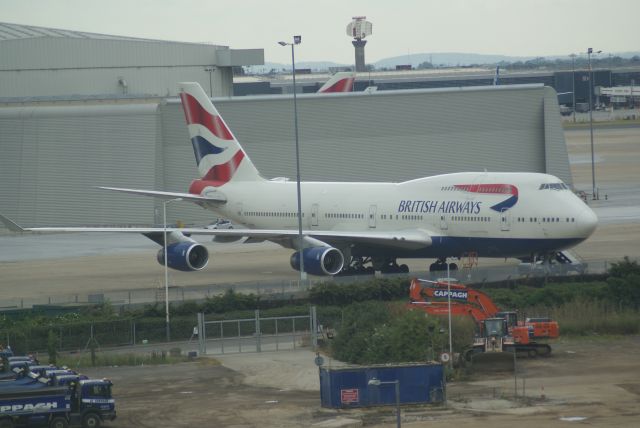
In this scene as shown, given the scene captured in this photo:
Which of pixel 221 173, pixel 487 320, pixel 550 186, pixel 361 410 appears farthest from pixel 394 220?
pixel 361 410

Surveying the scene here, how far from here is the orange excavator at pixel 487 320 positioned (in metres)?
41.8

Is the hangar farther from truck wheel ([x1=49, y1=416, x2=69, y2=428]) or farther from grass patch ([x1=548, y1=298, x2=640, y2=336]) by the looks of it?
truck wheel ([x1=49, y1=416, x2=69, y2=428])

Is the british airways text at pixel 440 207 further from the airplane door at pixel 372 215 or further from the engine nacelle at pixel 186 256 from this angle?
the engine nacelle at pixel 186 256

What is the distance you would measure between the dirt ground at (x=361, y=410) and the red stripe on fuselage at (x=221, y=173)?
21.3 m

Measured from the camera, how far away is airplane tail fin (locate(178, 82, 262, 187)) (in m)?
65.4

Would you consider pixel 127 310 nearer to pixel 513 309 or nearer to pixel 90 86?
pixel 513 309

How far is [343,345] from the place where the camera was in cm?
4406

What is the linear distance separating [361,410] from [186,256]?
2323 cm

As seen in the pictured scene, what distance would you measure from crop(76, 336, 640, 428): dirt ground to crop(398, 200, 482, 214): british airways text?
35.1 ft

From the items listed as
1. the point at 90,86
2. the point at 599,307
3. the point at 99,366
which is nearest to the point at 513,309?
the point at 599,307

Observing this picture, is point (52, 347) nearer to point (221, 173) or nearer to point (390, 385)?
point (390, 385)

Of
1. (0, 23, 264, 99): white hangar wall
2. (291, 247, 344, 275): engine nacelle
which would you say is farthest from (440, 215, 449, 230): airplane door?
(0, 23, 264, 99): white hangar wall

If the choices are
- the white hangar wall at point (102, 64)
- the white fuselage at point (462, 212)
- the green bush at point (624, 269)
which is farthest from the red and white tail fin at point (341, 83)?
the green bush at point (624, 269)

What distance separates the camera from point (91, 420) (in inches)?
1335
